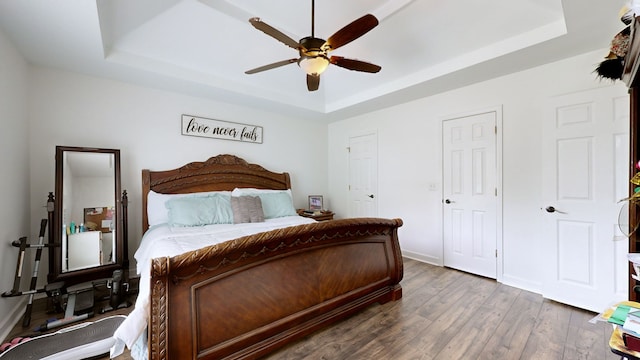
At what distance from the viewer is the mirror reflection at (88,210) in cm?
255

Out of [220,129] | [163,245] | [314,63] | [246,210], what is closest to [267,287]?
[163,245]

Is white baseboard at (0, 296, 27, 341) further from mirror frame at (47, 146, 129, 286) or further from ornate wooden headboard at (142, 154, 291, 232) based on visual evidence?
ornate wooden headboard at (142, 154, 291, 232)

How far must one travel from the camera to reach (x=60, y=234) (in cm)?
248

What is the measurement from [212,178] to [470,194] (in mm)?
3564

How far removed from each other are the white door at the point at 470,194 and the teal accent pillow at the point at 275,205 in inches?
88.6

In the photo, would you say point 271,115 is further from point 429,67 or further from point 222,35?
point 429,67

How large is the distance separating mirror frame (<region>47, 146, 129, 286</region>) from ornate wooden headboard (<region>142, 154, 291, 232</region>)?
371mm

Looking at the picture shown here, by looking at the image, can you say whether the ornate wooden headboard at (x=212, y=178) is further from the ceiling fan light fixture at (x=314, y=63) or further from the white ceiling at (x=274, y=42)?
the ceiling fan light fixture at (x=314, y=63)

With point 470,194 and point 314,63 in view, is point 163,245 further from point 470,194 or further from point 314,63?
point 470,194

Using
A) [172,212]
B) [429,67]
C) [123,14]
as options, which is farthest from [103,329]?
[429,67]

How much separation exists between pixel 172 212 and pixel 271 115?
2.32 m

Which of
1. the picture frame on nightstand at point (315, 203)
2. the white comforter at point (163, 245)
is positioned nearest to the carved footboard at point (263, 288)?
the white comforter at point (163, 245)

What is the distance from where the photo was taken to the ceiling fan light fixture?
208 cm

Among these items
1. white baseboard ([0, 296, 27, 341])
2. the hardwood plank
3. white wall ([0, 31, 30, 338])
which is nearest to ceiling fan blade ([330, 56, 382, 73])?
the hardwood plank
